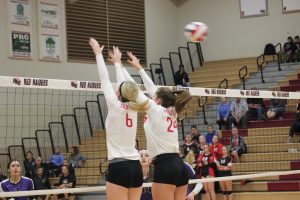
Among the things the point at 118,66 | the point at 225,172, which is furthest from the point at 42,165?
the point at 118,66

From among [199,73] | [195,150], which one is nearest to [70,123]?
[195,150]

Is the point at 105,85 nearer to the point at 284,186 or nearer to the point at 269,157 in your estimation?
the point at 284,186

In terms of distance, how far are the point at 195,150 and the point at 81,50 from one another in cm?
555

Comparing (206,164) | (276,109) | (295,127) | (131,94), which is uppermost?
(131,94)

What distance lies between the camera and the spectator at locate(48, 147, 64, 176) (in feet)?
47.7

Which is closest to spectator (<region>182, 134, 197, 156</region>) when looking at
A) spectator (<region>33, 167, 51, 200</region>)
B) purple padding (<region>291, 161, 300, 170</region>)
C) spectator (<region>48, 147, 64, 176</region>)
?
purple padding (<region>291, 161, 300, 170</region>)

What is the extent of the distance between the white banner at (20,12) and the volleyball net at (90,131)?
183 cm

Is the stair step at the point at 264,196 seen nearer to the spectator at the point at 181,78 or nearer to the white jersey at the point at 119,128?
the spectator at the point at 181,78

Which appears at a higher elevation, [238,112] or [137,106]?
[137,106]

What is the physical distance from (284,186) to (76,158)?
4.88 metres

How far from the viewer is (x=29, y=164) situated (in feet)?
46.3

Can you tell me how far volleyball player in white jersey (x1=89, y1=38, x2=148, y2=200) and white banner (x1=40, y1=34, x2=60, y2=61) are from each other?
11690 millimetres

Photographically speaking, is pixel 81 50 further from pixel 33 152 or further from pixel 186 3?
pixel 186 3

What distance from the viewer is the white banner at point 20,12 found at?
16156 millimetres
